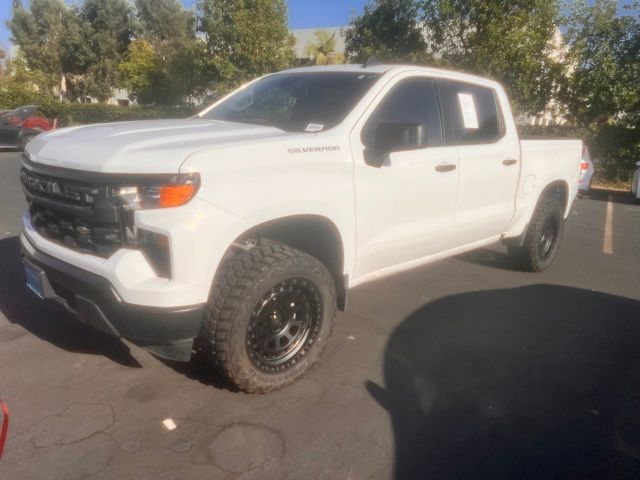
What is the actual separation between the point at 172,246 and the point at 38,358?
162 centimetres

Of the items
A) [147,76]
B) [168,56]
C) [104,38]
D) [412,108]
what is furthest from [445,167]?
[104,38]

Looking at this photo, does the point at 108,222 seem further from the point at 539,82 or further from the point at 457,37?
the point at 539,82

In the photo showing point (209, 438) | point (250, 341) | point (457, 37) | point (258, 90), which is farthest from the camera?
point (457, 37)

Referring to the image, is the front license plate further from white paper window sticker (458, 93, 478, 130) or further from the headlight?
white paper window sticker (458, 93, 478, 130)

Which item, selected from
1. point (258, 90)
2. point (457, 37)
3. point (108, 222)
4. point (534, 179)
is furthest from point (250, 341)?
point (457, 37)

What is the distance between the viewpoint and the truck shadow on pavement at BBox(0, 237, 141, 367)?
3.50m

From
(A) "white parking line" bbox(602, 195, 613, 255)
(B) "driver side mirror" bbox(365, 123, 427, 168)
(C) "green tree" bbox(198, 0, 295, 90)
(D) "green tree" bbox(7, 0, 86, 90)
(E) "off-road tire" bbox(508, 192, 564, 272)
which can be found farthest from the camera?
(D) "green tree" bbox(7, 0, 86, 90)

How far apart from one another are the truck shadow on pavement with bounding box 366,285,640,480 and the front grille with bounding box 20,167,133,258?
5.53 ft

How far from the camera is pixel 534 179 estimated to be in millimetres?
4934

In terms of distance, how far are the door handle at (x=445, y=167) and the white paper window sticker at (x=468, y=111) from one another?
1.56 ft

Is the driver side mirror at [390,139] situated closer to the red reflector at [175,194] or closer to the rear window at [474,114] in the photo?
the rear window at [474,114]

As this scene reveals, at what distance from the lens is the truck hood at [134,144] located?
8.14 feet

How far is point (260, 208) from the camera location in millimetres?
2689

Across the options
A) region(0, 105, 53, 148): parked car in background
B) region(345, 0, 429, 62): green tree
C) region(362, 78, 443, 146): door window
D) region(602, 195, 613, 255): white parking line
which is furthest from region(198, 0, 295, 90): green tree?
region(362, 78, 443, 146): door window
